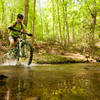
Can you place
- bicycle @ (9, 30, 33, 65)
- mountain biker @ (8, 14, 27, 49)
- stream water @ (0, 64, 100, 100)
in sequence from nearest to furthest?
stream water @ (0, 64, 100, 100) → mountain biker @ (8, 14, 27, 49) → bicycle @ (9, 30, 33, 65)

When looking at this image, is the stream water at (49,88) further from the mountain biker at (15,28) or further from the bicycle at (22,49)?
the mountain biker at (15,28)

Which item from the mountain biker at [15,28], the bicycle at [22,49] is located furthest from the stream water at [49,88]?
the mountain biker at [15,28]

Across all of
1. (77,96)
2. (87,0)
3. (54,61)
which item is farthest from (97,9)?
(77,96)

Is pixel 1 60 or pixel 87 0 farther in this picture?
pixel 87 0

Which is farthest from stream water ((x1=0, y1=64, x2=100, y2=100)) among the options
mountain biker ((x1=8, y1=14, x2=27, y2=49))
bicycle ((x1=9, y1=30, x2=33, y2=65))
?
mountain biker ((x1=8, y1=14, x2=27, y2=49))

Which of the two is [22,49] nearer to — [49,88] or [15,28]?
[15,28]

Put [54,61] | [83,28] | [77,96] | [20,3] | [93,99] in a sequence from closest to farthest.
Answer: [93,99]
[77,96]
[54,61]
[83,28]
[20,3]

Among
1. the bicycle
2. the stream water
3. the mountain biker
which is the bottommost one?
the stream water

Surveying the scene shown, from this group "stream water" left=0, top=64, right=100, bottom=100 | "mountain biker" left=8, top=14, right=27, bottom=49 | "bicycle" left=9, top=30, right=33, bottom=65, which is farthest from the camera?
"bicycle" left=9, top=30, right=33, bottom=65

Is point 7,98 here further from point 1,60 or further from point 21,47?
point 1,60

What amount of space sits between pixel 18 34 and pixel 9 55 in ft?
4.33

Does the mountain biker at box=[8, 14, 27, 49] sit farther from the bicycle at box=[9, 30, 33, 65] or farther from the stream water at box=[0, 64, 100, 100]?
the stream water at box=[0, 64, 100, 100]

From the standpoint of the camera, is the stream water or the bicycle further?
the bicycle

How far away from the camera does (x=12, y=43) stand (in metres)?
6.17
